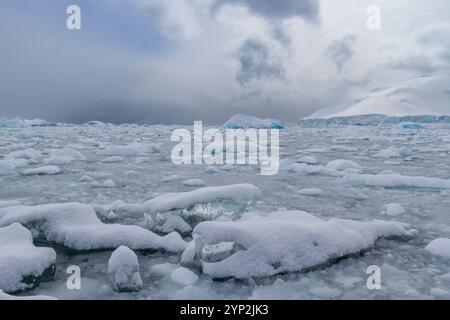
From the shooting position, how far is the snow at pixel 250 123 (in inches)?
1617

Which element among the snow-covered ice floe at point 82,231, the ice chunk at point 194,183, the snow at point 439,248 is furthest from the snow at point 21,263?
the ice chunk at point 194,183

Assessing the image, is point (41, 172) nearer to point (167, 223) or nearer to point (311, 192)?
point (167, 223)

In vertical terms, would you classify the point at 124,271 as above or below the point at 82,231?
below

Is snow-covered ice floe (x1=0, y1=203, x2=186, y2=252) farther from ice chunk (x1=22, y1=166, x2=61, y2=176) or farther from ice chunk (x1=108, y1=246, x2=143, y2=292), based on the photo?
ice chunk (x1=22, y1=166, x2=61, y2=176)

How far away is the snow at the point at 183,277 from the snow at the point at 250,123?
3880 centimetres

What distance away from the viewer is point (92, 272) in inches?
87.3

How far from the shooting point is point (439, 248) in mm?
2479

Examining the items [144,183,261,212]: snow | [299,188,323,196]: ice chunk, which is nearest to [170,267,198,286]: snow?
[144,183,261,212]: snow

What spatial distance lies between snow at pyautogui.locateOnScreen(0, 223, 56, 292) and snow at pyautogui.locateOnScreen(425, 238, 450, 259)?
8.55 ft

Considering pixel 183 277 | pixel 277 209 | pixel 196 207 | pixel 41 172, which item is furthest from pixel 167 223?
pixel 41 172

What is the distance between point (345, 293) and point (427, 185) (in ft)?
12.0

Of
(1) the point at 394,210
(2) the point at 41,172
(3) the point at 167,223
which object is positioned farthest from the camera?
(2) the point at 41,172

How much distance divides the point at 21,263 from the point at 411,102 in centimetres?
7668
